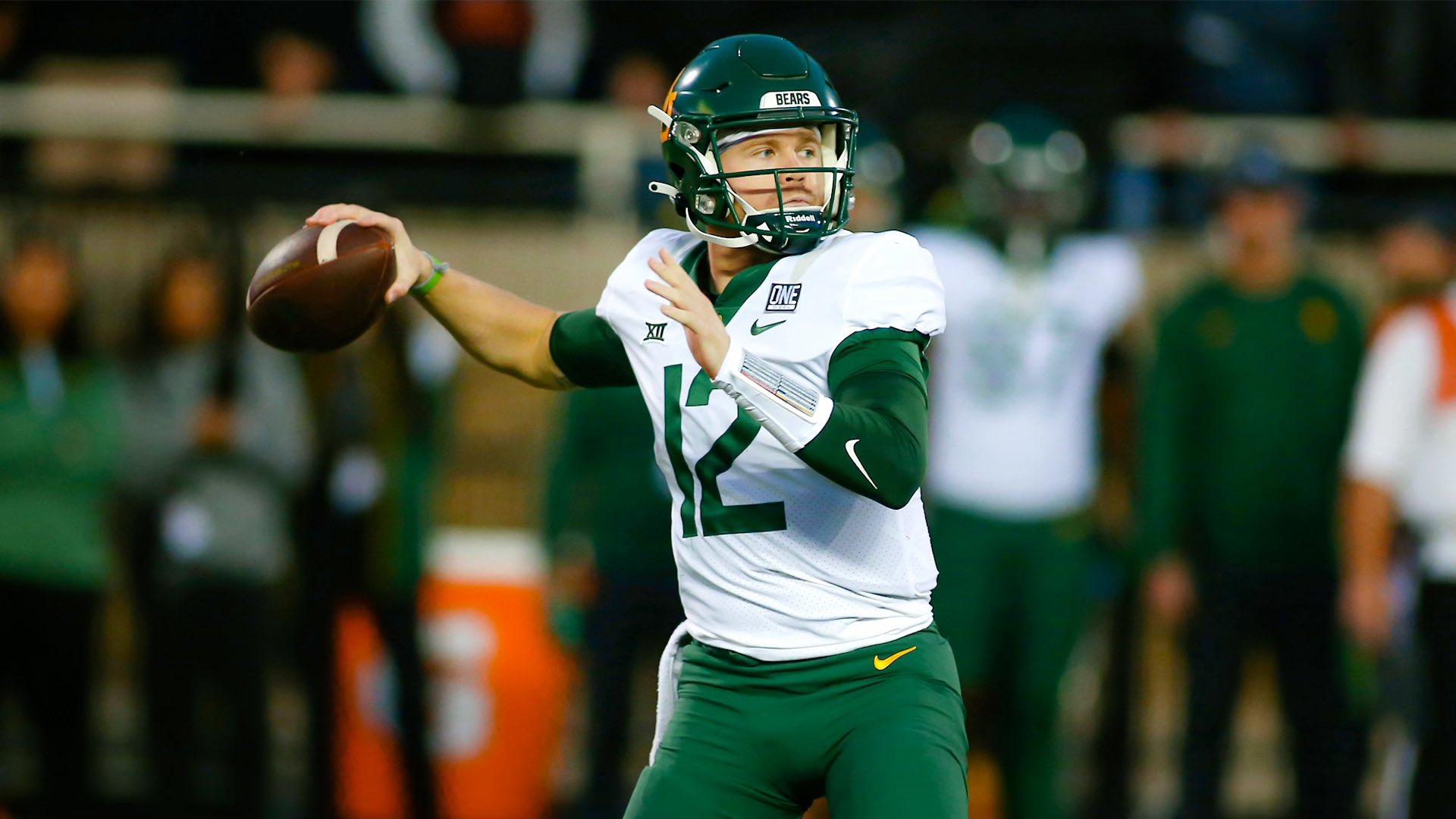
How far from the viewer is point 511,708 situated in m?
7.11

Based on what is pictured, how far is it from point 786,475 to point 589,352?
60 cm

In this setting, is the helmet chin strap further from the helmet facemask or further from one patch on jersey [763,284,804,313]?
one patch on jersey [763,284,804,313]

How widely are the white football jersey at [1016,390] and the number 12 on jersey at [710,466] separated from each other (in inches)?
98.4

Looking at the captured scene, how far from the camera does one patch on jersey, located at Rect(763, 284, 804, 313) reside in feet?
11.1

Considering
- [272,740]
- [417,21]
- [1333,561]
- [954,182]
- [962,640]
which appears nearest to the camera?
[962,640]

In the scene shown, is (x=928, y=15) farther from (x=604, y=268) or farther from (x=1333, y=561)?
(x=1333, y=561)

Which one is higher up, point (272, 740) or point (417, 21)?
point (417, 21)

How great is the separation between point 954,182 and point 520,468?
214 cm

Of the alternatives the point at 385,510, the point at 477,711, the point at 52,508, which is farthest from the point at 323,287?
the point at 477,711

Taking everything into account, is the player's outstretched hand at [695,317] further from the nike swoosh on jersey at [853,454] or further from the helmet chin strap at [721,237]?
the helmet chin strap at [721,237]

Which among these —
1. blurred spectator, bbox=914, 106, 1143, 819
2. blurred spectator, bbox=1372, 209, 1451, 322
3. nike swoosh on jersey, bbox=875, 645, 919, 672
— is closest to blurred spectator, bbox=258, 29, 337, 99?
blurred spectator, bbox=914, 106, 1143, 819

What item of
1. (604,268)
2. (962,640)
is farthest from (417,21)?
(962,640)

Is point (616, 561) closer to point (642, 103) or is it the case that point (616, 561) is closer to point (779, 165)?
point (642, 103)

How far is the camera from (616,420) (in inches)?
250
